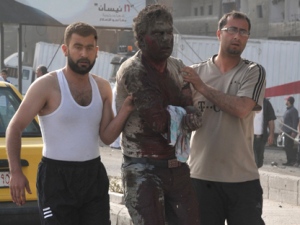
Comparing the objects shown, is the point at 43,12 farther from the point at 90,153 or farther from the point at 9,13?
the point at 90,153

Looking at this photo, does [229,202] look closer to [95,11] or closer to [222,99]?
[222,99]

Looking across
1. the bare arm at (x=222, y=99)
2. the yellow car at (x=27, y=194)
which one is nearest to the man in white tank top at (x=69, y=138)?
the bare arm at (x=222, y=99)

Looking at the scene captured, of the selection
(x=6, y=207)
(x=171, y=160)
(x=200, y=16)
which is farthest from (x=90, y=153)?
(x=200, y=16)

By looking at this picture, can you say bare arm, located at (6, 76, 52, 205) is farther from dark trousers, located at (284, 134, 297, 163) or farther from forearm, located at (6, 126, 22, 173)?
dark trousers, located at (284, 134, 297, 163)

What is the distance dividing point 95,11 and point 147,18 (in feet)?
60.6

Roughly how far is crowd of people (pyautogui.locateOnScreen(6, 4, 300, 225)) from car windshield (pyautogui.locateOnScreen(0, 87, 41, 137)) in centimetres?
253

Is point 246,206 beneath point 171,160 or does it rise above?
beneath

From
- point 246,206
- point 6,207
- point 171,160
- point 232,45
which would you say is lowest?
point 6,207

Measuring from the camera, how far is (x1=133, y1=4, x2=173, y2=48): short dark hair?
4.53m

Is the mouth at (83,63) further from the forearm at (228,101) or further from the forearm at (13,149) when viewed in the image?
the forearm at (228,101)

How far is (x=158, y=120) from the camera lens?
14.6ft

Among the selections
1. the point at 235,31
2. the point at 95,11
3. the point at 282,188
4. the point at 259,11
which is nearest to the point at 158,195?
the point at 235,31

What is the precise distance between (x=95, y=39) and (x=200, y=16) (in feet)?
144

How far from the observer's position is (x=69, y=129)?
4664 millimetres
